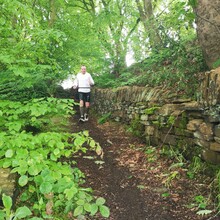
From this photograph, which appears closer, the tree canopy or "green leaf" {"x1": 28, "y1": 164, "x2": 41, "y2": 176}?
"green leaf" {"x1": 28, "y1": 164, "x2": 41, "y2": 176}

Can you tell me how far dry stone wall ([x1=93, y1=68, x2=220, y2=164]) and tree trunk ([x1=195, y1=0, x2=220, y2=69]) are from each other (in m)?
1.01

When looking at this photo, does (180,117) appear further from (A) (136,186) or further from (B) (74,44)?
(B) (74,44)

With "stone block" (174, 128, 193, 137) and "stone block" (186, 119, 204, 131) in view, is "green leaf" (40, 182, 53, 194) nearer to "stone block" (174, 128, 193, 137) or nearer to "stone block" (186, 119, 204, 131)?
"stone block" (186, 119, 204, 131)

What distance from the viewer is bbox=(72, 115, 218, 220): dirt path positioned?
3229 millimetres

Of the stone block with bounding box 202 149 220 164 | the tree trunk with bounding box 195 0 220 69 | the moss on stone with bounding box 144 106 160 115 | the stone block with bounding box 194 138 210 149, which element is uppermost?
the tree trunk with bounding box 195 0 220 69

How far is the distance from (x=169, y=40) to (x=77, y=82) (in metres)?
3.55

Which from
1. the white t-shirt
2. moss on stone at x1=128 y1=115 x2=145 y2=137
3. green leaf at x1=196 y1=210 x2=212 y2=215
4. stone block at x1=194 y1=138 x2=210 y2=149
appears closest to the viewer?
green leaf at x1=196 y1=210 x2=212 y2=215

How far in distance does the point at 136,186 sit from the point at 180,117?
64.9 inches

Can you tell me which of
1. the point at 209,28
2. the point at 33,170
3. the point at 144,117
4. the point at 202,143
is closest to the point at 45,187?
the point at 33,170

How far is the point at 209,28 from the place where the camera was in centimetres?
468

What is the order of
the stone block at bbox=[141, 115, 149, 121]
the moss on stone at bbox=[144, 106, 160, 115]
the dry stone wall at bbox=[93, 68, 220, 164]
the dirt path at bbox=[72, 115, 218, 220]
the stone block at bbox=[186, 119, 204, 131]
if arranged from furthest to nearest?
the stone block at bbox=[141, 115, 149, 121] → the moss on stone at bbox=[144, 106, 160, 115] → the stone block at bbox=[186, 119, 204, 131] → the dry stone wall at bbox=[93, 68, 220, 164] → the dirt path at bbox=[72, 115, 218, 220]

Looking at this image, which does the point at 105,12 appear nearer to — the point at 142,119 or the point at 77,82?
the point at 77,82

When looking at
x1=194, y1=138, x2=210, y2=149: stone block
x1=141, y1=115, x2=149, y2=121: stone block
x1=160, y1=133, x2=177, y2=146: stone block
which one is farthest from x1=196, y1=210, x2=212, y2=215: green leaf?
x1=141, y1=115, x2=149, y2=121: stone block

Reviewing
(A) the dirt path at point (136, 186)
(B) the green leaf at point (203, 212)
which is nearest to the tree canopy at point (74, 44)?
(A) the dirt path at point (136, 186)
